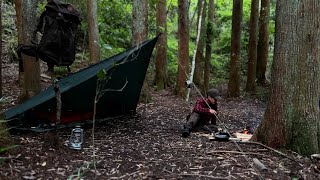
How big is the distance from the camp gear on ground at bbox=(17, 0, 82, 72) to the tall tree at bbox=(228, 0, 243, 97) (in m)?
6.48

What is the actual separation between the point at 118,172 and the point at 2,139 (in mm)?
1190

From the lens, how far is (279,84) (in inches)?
174

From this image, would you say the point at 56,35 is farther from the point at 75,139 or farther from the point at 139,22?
the point at 139,22

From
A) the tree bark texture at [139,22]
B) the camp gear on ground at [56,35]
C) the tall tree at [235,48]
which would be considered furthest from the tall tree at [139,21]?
the tall tree at [235,48]

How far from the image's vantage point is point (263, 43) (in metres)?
11.9

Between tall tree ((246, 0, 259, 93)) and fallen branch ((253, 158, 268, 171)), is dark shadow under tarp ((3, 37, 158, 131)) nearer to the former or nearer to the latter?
fallen branch ((253, 158, 268, 171))

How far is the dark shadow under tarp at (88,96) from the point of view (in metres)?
4.99

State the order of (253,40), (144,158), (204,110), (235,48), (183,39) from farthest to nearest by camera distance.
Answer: (253,40)
(235,48)
(183,39)
(204,110)
(144,158)

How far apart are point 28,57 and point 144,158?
11.0 feet

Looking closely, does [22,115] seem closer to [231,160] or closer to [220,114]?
[231,160]

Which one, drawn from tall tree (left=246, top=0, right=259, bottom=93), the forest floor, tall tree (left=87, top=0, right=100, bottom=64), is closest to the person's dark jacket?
the forest floor

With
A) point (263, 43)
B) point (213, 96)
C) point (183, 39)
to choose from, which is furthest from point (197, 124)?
point (263, 43)

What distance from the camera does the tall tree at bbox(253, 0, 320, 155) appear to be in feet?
14.1

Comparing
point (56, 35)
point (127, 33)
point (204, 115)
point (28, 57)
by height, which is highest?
point (127, 33)
